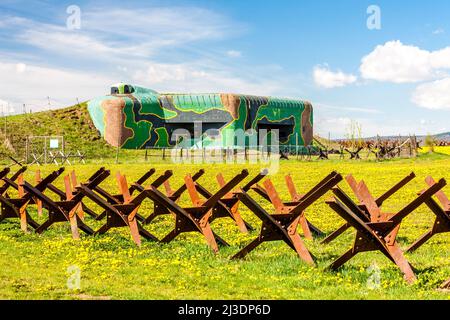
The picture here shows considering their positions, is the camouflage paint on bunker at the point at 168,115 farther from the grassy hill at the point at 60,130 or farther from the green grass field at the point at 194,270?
the green grass field at the point at 194,270

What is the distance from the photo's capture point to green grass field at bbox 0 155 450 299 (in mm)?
7750

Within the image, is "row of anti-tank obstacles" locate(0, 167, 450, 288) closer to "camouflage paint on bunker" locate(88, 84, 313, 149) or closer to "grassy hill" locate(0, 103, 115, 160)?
"grassy hill" locate(0, 103, 115, 160)

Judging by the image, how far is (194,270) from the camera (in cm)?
930

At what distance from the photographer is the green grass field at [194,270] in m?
7.75

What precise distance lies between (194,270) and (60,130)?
59858 mm

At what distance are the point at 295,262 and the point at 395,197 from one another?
44.6 ft

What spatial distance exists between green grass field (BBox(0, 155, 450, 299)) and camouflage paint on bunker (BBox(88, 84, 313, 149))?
50.2m

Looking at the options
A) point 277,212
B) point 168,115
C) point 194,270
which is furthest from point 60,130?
point 194,270

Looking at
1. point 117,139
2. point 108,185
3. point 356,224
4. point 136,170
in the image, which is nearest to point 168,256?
point 356,224

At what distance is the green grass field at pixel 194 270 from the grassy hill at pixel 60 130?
154 feet

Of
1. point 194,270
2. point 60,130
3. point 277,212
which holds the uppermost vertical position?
point 60,130

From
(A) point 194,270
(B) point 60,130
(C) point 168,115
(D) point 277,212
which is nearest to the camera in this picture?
(A) point 194,270

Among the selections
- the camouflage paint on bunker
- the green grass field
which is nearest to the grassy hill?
the camouflage paint on bunker

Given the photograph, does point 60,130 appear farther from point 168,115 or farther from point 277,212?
point 277,212
